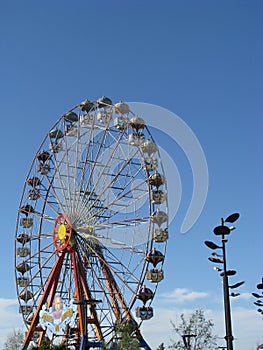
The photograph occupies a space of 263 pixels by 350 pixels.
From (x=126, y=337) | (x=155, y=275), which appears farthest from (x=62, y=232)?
(x=126, y=337)

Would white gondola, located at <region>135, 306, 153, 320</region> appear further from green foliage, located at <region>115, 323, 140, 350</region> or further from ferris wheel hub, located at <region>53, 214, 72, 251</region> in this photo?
ferris wheel hub, located at <region>53, 214, 72, 251</region>

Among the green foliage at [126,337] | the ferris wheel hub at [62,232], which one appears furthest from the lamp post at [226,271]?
the ferris wheel hub at [62,232]

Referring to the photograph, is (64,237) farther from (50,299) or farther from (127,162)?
(127,162)

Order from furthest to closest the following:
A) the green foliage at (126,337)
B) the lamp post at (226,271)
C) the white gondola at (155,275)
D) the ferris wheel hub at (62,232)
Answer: the ferris wheel hub at (62,232), the white gondola at (155,275), the green foliage at (126,337), the lamp post at (226,271)

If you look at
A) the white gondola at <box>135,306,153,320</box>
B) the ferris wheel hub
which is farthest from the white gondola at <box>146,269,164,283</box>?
the ferris wheel hub

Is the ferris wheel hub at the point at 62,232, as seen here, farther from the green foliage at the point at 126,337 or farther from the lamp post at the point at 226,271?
the lamp post at the point at 226,271

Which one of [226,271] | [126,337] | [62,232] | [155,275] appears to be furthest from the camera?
[62,232]

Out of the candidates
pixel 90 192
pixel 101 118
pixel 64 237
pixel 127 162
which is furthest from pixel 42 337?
pixel 101 118

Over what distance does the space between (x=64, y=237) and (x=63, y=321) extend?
4.90 meters

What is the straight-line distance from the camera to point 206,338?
3628 cm

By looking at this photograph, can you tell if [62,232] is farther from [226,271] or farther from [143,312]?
[226,271]

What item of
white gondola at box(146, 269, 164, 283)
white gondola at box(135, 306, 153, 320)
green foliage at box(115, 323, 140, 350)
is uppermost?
white gondola at box(146, 269, 164, 283)

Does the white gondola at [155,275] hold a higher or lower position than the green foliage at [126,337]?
higher

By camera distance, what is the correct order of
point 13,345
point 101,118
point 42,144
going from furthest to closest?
point 13,345 → point 42,144 → point 101,118
